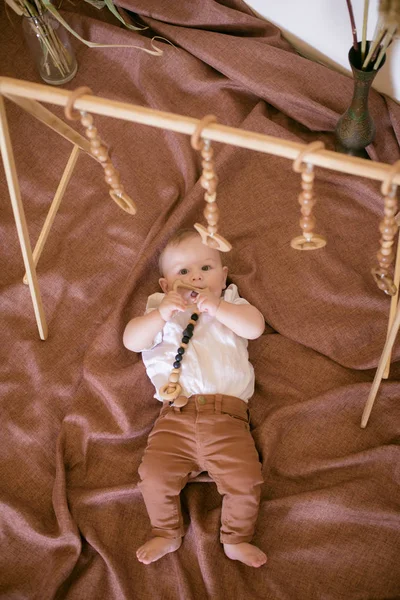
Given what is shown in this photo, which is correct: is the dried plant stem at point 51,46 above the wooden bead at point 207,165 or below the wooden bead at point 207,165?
above

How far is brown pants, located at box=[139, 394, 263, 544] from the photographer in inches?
44.1

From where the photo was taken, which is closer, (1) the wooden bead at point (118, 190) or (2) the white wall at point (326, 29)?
(1) the wooden bead at point (118, 190)

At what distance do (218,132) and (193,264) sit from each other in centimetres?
47

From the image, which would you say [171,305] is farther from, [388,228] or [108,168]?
[388,228]

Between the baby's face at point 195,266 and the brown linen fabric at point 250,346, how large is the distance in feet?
0.39

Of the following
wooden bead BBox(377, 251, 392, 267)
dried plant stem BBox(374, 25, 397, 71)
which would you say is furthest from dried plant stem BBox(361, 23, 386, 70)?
wooden bead BBox(377, 251, 392, 267)

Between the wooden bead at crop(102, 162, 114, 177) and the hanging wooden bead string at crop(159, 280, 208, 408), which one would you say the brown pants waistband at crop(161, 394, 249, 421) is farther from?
the wooden bead at crop(102, 162, 114, 177)

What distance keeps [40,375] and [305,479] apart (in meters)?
0.67

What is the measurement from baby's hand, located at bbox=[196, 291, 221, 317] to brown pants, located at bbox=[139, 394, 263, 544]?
0.61 ft

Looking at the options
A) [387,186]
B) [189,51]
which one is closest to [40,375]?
[387,186]

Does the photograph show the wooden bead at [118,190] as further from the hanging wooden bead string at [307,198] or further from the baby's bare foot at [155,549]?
the baby's bare foot at [155,549]

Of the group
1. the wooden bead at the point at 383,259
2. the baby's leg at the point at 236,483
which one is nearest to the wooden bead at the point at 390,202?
A: the wooden bead at the point at 383,259

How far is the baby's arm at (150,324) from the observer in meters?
1.19

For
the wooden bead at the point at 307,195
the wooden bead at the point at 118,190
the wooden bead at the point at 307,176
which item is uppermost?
the wooden bead at the point at 118,190
